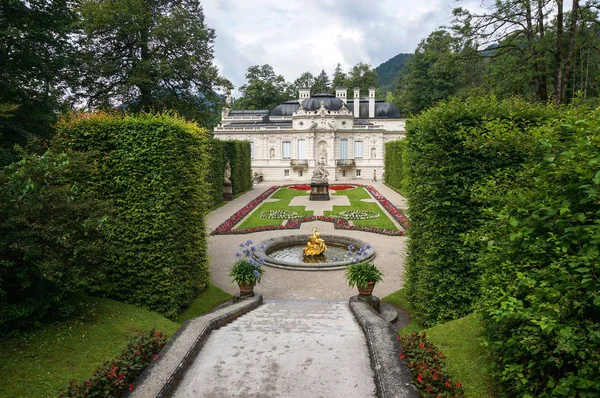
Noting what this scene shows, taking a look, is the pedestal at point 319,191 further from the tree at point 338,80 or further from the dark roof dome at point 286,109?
the tree at point 338,80

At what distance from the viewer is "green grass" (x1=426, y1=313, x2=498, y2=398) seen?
4066mm

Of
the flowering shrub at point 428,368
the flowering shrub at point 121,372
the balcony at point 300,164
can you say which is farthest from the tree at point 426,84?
the flowering shrub at point 121,372

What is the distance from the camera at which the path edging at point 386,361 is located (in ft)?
13.2

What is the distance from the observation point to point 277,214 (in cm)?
2064

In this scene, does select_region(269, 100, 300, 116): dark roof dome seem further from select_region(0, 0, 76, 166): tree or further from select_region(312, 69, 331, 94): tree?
select_region(0, 0, 76, 166): tree

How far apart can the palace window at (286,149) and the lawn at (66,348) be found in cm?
3946

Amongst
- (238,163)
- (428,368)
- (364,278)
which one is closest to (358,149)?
(238,163)

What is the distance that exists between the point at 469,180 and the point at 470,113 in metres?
1.21

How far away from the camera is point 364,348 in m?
5.33

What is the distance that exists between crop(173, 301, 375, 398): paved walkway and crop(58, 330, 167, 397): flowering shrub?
2.05 ft

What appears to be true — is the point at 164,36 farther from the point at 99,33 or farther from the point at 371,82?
the point at 371,82

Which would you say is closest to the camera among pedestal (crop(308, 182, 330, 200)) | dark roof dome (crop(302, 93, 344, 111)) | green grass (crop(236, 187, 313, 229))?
green grass (crop(236, 187, 313, 229))

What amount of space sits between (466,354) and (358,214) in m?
15.7

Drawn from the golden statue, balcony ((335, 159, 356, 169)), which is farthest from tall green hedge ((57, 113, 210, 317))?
balcony ((335, 159, 356, 169))
